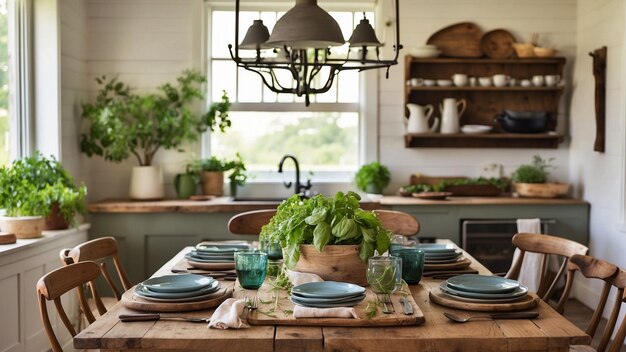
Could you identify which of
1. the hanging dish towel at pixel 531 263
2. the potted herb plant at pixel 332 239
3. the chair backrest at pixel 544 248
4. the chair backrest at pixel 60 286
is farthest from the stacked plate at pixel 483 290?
the hanging dish towel at pixel 531 263

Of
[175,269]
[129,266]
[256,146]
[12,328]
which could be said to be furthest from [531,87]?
[12,328]

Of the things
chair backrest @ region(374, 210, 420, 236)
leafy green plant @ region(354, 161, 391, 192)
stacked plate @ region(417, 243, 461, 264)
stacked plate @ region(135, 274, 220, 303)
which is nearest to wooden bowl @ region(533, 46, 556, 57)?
leafy green plant @ region(354, 161, 391, 192)

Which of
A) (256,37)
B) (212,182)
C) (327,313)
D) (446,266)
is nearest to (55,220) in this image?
(212,182)

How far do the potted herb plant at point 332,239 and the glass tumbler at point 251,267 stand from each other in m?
0.10

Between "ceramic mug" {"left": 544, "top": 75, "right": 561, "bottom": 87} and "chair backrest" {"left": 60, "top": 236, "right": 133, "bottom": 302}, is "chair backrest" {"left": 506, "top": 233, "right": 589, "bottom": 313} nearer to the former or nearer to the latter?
"chair backrest" {"left": 60, "top": 236, "right": 133, "bottom": 302}

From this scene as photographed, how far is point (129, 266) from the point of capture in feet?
17.7

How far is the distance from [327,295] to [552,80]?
3.85 metres

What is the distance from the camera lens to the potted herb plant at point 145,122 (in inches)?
216

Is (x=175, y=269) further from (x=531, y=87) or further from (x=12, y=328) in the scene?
(x=531, y=87)

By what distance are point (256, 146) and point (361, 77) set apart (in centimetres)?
95

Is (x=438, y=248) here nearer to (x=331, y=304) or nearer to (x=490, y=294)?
(x=490, y=294)

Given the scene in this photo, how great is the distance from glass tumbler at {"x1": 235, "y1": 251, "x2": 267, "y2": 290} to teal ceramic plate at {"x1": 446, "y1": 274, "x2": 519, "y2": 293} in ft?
2.17

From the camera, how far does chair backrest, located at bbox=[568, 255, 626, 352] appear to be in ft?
9.20

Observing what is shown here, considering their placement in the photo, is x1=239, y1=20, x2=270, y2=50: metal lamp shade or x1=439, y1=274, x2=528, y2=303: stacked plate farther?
x1=239, y1=20, x2=270, y2=50: metal lamp shade
